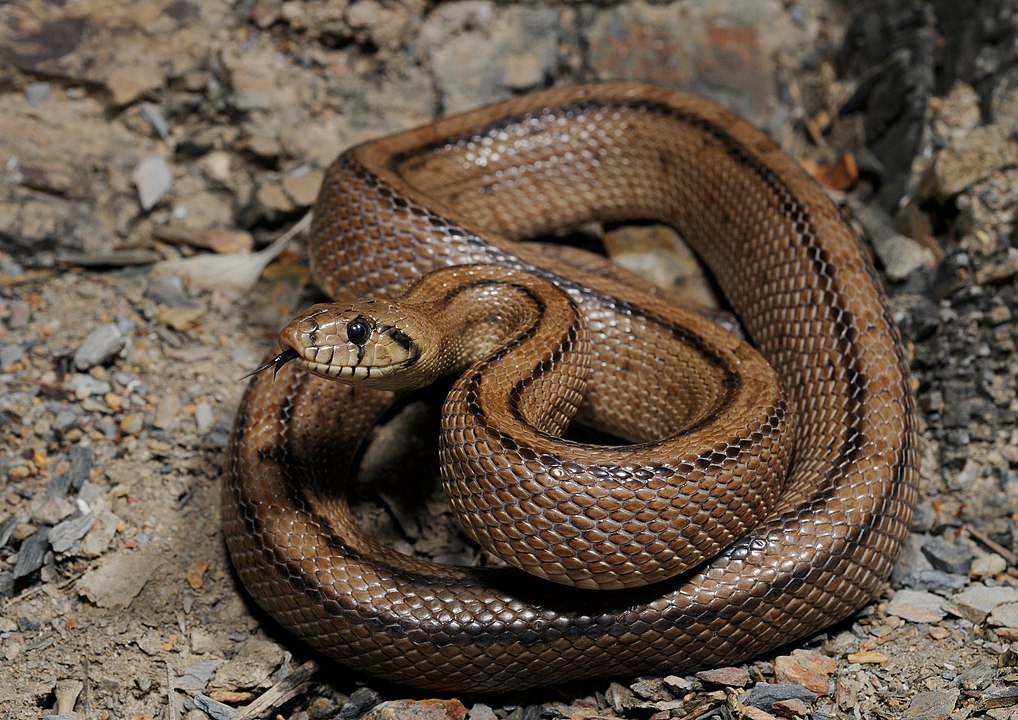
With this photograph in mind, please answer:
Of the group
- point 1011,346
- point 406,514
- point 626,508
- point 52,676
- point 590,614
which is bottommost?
point 52,676

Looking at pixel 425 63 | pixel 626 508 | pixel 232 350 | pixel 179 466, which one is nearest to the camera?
pixel 626 508

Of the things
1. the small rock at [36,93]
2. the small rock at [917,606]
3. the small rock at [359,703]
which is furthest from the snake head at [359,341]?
the small rock at [36,93]

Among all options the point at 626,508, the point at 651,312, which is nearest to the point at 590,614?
the point at 626,508

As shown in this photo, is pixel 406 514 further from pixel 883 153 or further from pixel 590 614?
pixel 883 153

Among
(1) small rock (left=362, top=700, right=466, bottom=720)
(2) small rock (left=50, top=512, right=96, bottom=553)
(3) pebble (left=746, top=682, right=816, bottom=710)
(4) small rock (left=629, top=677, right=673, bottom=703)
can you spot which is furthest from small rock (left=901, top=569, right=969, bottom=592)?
(2) small rock (left=50, top=512, right=96, bottom=553)

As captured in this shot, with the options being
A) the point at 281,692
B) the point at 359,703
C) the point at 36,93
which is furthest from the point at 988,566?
the point at 36,93

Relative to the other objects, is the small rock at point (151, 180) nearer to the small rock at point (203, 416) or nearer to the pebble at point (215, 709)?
the small rock at point (203, 416)
